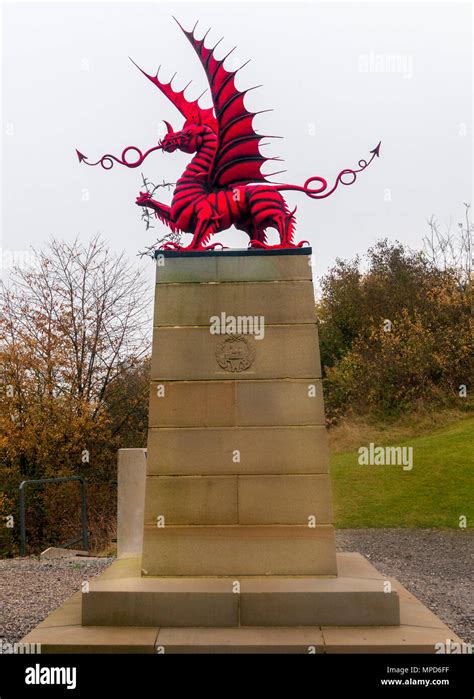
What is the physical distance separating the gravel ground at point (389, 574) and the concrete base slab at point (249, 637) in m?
1.19

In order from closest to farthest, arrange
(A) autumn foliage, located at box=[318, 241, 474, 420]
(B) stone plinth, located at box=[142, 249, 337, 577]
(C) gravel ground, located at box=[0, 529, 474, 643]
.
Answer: (B) stone plinth, located at box=[142, 249, 337, 577]
(C) gravel ground, located at box=[0, 529, 474, 643]
(A) autumn foliage, located at box=[318, 241, 474, 420]

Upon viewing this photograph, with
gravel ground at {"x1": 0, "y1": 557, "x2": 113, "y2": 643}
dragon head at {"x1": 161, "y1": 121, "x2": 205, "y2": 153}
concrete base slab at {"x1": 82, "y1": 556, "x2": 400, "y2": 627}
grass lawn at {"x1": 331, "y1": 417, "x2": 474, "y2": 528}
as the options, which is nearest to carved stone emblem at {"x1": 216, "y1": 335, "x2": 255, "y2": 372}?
concrete base slab at {"x1": 82, "y1": 556, "x2": 400, "y2": 627}

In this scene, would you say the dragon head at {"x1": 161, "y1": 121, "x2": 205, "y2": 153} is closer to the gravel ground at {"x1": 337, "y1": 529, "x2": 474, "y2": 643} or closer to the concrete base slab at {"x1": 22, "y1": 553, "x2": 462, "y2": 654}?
the concrete base slab at {"x1": 22, "y1": 553, "x2": 462, "y2": 654}

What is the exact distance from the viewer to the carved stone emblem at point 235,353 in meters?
5.72

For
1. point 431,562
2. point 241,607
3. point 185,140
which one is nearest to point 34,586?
point 241,607

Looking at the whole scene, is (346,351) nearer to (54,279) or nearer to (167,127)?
Answer: (54,279)

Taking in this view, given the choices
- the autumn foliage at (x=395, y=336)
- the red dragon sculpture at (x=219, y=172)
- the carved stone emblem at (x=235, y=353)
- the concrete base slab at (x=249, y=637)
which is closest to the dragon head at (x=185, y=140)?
the red dragon sculpture at (x=219, y=172)

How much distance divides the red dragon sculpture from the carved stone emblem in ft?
3.10

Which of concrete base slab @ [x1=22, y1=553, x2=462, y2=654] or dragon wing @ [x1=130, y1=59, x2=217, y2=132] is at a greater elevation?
dragon wing @ [x1=130, y1=59, x2=217, y2=132]

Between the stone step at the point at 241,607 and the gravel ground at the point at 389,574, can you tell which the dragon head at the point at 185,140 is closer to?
the stone step at the point at 241,607

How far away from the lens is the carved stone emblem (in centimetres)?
572

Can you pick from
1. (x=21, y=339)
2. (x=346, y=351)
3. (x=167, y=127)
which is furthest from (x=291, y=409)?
(x=346, y=351)

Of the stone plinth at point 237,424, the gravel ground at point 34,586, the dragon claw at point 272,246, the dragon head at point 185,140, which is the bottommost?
the gravel ground at point 34,586

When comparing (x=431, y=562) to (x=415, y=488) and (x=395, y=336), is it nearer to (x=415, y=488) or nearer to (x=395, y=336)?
(x=415, y=488)
